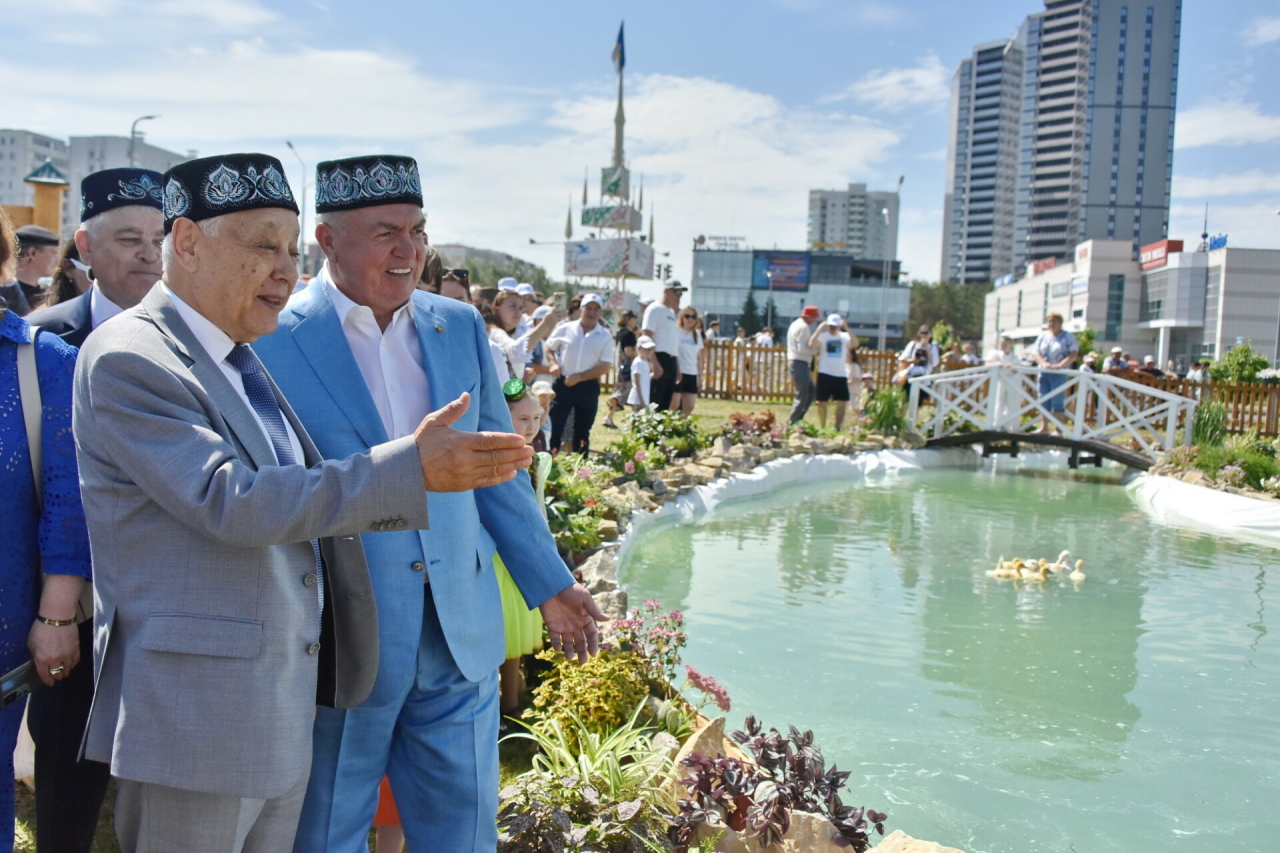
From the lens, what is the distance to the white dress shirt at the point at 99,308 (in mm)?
2391

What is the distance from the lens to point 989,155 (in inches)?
5822

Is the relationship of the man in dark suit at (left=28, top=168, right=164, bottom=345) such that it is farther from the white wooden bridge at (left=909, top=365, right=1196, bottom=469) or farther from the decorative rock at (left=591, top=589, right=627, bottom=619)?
the white wooden bridge at (left=909, top=365, right=1196, bottom=469)

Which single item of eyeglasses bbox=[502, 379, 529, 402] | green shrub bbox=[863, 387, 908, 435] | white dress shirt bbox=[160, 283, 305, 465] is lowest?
green shrub bbox=[863, 387, 908, 435]

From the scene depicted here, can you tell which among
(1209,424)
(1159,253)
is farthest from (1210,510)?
(1159,253)

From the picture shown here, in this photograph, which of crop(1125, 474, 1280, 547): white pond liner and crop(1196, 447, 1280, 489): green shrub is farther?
crop(1196, 447, 1280, 489): green shrub

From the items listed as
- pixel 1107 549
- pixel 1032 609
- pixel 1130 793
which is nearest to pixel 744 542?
pixel 1032 609

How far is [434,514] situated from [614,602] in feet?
7.51

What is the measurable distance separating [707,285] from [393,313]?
11673 centimetres

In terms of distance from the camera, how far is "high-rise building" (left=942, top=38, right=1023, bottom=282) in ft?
479

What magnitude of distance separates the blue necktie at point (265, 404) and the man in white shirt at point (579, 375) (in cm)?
609

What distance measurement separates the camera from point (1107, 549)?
7.53m

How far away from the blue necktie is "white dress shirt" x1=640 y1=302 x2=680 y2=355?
8783 mm

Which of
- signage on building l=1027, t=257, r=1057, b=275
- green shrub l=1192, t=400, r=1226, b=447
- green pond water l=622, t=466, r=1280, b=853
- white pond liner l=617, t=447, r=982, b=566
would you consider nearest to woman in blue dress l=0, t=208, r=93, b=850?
green pond water l=622, t=466, r=1280, b=853

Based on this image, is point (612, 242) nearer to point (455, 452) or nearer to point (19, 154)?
point (455, 452)
